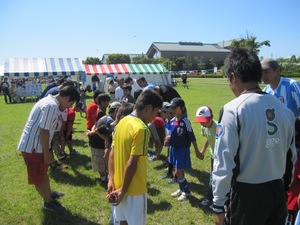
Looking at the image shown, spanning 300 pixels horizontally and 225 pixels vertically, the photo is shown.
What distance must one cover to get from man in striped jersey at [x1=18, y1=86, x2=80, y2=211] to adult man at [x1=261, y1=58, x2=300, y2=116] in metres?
2.75

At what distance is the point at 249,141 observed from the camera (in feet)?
6.08

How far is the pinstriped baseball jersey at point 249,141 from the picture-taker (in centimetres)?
183

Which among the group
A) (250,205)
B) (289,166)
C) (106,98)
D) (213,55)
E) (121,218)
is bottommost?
(121,218)

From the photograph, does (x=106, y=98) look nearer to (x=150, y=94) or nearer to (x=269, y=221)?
(x=150, y=94)

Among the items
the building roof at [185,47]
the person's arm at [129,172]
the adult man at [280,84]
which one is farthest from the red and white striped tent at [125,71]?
the building roof at [185,47]

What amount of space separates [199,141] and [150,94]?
19.5 feet

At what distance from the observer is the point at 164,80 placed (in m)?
30.8

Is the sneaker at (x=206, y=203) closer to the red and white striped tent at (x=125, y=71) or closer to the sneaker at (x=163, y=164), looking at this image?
the sneaker at (x=163, y=164)

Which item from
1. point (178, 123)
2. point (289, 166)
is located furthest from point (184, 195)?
point (289, 166)

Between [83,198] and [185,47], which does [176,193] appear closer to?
[83,198]

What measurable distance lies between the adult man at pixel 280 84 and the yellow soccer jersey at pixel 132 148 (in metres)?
2.12

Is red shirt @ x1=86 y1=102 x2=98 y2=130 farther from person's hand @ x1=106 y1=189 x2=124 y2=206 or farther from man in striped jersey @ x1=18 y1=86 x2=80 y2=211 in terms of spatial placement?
person's hand @ x1=106 y1=189 x2=124 y2=206

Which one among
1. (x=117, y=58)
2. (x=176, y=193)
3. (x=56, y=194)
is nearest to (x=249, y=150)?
(x=176, y=193)

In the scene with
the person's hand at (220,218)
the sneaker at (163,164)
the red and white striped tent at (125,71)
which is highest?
the red and white striped tent at (125,71)
